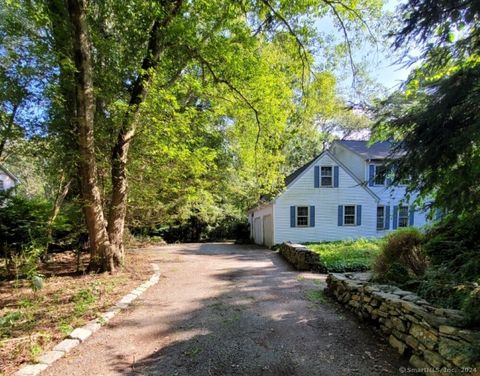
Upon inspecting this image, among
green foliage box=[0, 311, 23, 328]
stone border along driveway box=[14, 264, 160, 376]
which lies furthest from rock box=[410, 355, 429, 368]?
green foliage box=[0, 311, 23, 328]

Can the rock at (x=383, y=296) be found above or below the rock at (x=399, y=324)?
above

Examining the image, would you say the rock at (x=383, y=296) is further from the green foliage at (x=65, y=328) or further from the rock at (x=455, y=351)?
the green foliage at (x=65, y=328)

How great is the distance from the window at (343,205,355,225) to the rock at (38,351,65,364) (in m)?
15.1

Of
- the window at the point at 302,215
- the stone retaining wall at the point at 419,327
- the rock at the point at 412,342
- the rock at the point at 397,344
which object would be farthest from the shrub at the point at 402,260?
the window at the point at 302,215

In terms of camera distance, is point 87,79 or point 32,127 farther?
point 32,127

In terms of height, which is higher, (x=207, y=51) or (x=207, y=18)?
(x=207, y=18)

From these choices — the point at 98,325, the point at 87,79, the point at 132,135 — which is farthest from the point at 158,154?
the point at 98,325

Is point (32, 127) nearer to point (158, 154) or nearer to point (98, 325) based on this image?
point (158, 154)

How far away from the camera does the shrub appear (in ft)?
15.0

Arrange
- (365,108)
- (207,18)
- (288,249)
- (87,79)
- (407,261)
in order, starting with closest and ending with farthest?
1. (365,108)
2. (407,261)
3. (87,79)
4. (207,18)
5. (288,249)

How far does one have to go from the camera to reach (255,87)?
7.67 metres

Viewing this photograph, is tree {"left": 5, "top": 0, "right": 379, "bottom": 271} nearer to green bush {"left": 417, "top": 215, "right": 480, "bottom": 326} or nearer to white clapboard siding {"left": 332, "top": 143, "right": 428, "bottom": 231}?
green bush {"left": 417, "top": 215, "right": 480, "bottom": 326}

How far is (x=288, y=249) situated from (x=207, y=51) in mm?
6905

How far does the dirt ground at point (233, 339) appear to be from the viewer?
2996 mm
